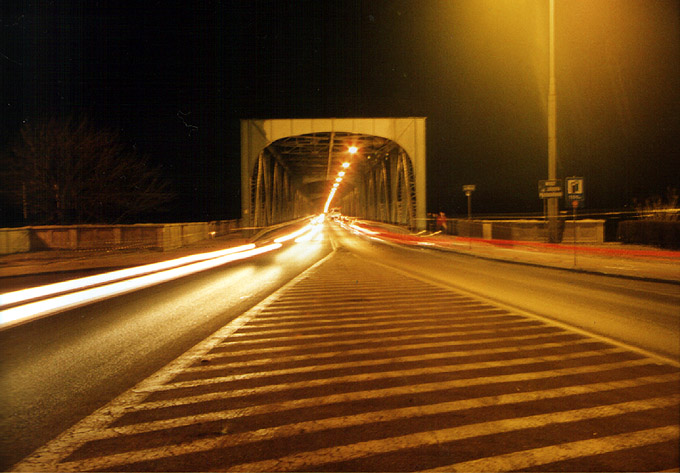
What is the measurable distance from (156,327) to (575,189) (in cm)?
1386

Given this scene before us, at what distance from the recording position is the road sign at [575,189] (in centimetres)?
1500

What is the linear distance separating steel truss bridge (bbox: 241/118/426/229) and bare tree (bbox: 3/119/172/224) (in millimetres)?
11343

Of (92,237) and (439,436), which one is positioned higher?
(92,237)

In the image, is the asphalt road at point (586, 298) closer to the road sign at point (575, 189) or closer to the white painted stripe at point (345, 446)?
the white painted stripe at point (345, 446)

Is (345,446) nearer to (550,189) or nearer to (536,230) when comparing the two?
(550,189)

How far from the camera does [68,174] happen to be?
115 feet

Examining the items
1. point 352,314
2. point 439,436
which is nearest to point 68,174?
point 352,314

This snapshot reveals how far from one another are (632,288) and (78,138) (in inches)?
1545

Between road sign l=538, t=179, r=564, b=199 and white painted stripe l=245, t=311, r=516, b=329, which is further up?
road sign l=538, t=179, r=564, b=199

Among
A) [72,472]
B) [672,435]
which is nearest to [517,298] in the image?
[672,435]

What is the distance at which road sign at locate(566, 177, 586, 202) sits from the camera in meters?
15.0

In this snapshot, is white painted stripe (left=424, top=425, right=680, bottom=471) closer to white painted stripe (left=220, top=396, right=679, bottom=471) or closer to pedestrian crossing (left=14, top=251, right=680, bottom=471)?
pedestrian crossing (left=14, top=251, right=680, bottom=471)

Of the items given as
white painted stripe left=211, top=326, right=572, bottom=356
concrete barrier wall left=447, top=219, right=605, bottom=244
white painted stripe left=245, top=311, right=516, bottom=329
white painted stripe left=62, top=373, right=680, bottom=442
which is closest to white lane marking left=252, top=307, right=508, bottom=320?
white painted stripe left=245, top=311, right=516, bottom=329

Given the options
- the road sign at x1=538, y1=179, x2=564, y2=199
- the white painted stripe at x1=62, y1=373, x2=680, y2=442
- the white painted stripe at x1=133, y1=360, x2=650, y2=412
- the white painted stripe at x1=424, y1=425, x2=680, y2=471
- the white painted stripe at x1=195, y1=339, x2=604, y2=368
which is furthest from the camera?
the road sign at x1=538, y1=179, x2=564, y2=199
